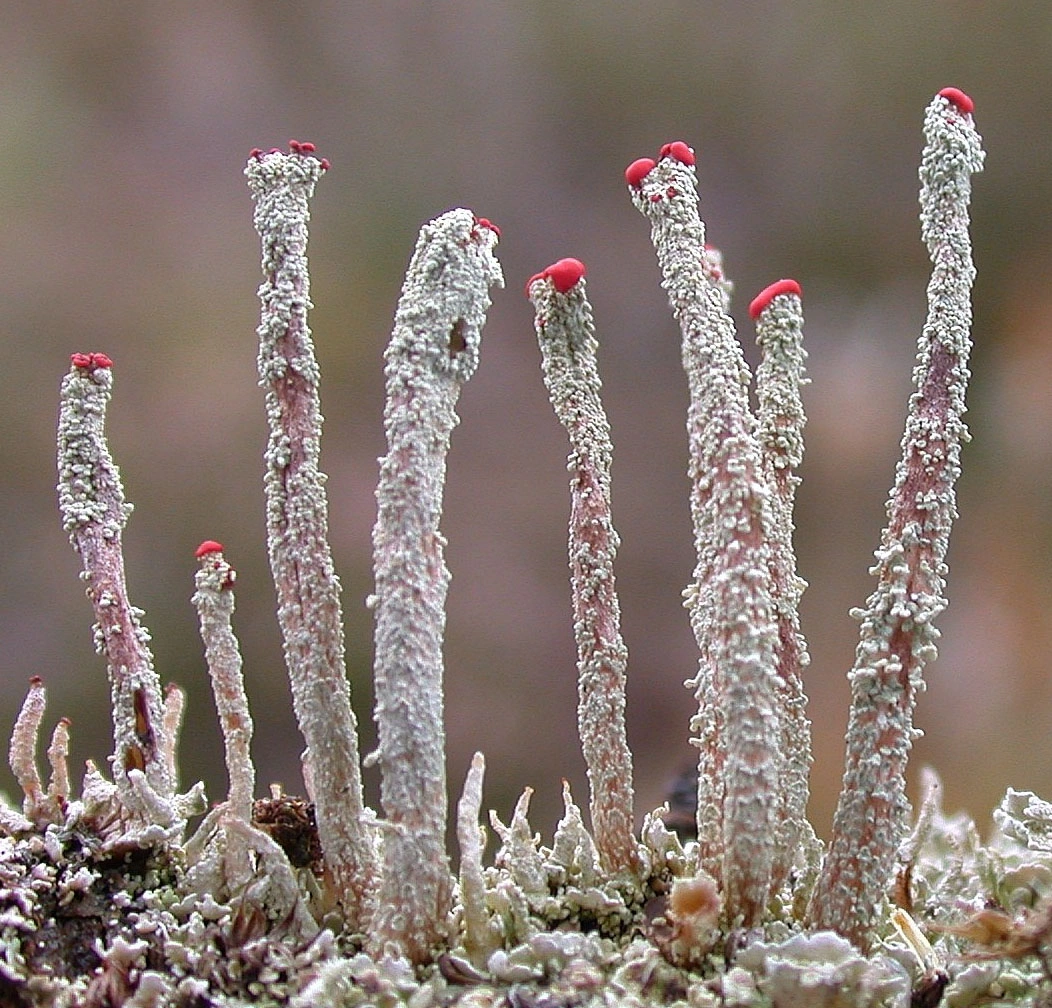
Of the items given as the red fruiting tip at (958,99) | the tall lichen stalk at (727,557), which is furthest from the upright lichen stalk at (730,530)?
the red fruiting tip at (958,99)

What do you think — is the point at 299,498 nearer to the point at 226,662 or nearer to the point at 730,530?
the point at 226,662

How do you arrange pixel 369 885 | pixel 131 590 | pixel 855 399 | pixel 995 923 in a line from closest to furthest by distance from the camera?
pixel 995 923 < pixel 369 885 < pixel 131 590 < pixel 855 399

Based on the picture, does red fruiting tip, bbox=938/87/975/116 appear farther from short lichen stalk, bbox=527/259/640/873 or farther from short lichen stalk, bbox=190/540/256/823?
short lichen stalk, bbox=190/540/256/823

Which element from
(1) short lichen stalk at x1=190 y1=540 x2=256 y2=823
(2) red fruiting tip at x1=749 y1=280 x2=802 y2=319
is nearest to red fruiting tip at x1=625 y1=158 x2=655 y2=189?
(2) red fruiting tip at x1=749 y1=280 x2=802 y2=319

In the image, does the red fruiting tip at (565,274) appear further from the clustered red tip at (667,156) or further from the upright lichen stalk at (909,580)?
the upright lichen stalk at (909,580)

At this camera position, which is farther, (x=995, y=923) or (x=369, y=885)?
(x=369, y=885)

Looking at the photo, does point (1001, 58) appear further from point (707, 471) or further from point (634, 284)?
point (707, 471)

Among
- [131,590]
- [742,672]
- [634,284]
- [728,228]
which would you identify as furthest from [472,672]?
[742,672]

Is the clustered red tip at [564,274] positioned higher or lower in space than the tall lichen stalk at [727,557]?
higher

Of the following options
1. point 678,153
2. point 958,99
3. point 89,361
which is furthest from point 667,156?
point 89,361
